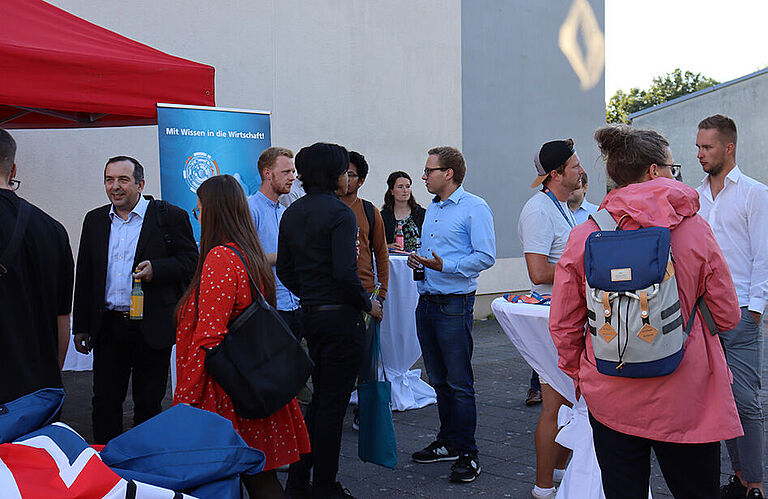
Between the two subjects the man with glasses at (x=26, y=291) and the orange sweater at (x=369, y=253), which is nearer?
the man with glasses at (x=26, y=291)

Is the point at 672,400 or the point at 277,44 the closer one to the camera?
the point at 672,400

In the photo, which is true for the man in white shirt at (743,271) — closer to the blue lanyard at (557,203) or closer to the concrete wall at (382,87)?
the blue lanyard at (557,203)

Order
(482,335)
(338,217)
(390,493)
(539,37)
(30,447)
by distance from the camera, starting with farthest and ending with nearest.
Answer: (539,37) → (482,335) → (390,493) → (338,217) → (30,447)

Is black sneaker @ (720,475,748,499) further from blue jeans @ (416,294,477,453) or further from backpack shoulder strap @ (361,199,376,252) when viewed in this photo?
backpack shoulder strap @ (361,199,376,252)

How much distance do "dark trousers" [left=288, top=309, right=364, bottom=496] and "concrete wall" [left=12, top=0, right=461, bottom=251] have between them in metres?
4.84

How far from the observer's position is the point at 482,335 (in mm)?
10852

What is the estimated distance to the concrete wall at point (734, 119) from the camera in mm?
23391

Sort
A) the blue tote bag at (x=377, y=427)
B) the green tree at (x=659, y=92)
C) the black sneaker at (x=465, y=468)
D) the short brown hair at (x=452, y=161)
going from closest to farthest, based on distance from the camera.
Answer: the blue tote bag at (x=377, y=427)
the black sneaker at (x=465, y=468)
the short brown hair at (x=452, y=161)
the green tree at (x=659, y=92)

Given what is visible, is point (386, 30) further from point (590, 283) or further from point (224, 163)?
point (590, 283)

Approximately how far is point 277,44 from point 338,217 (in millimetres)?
6254

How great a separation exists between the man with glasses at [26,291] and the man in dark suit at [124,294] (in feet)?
2.26

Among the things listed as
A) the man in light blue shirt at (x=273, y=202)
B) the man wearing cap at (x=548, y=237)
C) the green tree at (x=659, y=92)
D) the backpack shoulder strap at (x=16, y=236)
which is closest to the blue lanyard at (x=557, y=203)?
the man wearing cap at (x=548, y=237)

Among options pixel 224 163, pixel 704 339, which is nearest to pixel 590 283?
pixel 704 339

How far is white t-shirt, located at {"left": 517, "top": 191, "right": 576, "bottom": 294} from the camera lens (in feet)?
13.6
